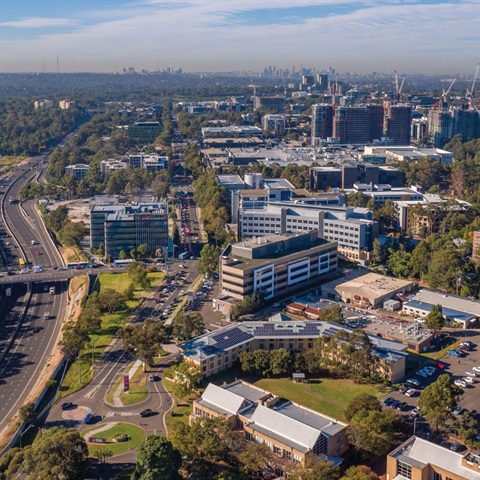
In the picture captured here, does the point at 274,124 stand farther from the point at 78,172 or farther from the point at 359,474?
the point at 359,474

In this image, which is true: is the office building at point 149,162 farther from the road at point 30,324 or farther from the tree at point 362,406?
the tree at point 362,406

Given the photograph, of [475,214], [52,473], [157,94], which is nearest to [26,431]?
[52,473]

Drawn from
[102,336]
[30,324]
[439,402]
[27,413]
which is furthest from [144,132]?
[439,402]

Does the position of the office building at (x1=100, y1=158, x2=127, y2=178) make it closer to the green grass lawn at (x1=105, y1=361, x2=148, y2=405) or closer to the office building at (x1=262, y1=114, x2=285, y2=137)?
the office building at (x1=262, y1=114, x2=285, y2=137)

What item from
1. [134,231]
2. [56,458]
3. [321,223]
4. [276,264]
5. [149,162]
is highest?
[149,162]

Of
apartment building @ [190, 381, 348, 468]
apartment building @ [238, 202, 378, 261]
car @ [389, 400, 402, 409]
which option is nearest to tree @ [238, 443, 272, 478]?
apartment building @ [190, 381, 348, 468]

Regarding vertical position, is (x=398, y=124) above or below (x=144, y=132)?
above

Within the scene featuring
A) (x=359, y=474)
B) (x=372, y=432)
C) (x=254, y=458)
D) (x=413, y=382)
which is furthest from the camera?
(x=413, y=382)
